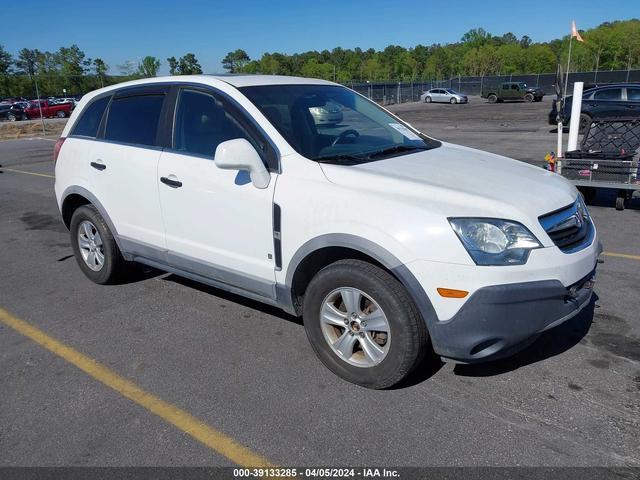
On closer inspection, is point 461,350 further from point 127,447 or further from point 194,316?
point 194,316

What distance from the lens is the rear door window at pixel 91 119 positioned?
478 centimetres

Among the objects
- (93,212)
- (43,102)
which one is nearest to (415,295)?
(93,212)

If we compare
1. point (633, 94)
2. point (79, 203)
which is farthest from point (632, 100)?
point (79, 203)

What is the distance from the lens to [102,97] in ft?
15.9

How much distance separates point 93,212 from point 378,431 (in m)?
3.33

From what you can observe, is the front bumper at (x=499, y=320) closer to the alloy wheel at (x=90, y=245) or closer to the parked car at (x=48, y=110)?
the alloy wheel at (x=90, y=245)

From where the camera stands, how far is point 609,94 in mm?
17844

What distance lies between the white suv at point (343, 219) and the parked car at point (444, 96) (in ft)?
140

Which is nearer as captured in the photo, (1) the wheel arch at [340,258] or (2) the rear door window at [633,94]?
(1) the wheel arch at [340,258]

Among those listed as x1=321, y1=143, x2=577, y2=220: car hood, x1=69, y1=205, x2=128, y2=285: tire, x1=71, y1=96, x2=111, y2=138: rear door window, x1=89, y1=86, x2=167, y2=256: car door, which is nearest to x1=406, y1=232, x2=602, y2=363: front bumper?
x1=321, y1=143, x2=577, y2=220: car hood

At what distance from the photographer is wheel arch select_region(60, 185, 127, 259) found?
4.61 m

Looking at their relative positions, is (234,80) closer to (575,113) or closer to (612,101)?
(575,113)

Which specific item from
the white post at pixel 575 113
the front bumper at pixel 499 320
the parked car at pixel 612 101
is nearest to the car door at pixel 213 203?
the front bumper at pixel 499 320

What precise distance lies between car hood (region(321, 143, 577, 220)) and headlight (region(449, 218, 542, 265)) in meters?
0.05
